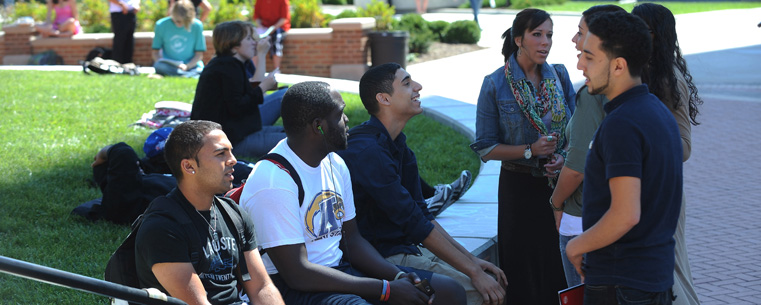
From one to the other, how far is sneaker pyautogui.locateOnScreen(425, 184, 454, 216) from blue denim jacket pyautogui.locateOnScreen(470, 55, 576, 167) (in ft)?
4.81

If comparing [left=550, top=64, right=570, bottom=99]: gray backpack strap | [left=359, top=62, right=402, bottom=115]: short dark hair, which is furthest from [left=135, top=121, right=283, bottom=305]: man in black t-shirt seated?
[left=550, top=64, right=570, bottom=99]: gray backpack strap

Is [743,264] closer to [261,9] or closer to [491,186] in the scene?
[491,186]

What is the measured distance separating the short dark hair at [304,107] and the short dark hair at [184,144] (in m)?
0.49

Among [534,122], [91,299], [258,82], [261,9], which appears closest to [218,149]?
[91,299]

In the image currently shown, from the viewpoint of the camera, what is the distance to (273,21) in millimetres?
14375

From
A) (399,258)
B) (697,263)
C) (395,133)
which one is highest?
(395,133)

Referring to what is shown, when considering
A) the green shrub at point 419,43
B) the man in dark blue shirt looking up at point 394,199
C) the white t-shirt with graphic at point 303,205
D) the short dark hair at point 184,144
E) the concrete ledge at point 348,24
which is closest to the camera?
the short dark hair at point 184,144

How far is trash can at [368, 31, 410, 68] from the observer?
15.0 metres

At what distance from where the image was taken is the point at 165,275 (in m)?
3.16

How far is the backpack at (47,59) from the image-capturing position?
52.4 ft

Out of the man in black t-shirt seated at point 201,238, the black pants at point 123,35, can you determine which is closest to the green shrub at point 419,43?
the black pants at point 123,35

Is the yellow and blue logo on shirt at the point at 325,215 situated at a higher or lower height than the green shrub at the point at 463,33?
higher

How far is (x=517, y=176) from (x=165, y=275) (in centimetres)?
234

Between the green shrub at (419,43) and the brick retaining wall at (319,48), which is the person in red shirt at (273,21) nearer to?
the brick retaining wall at (319,48)
